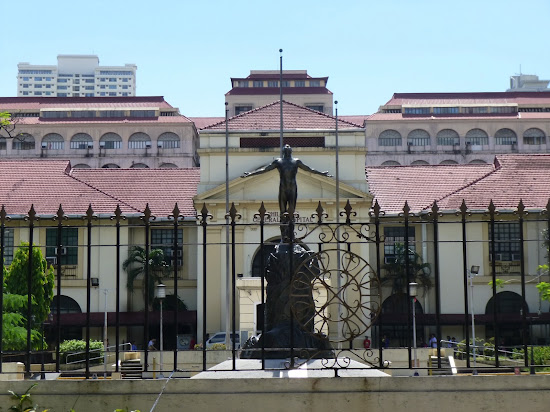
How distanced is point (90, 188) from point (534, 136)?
44.1m

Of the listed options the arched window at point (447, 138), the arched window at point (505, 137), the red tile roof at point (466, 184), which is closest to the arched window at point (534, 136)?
the arched window at point (505, 137)

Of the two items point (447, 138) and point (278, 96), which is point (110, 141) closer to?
point (278, 96)

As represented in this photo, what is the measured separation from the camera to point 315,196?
45.0 m

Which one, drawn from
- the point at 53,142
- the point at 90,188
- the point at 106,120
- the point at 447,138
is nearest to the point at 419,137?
the point at 447,138

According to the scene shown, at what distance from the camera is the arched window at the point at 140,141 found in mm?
81000

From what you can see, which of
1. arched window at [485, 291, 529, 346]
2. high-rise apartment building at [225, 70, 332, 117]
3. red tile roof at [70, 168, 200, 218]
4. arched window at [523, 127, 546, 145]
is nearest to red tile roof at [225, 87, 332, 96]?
high-rise apartment building at [225, 70, 332, 117]

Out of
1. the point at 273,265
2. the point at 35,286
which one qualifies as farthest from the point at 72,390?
the point at 35,286

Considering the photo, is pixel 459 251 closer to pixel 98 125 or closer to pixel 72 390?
pixel 72 390

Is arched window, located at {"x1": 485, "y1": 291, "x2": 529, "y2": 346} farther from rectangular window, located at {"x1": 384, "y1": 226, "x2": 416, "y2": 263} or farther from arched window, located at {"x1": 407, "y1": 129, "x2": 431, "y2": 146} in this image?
arched window, located at {"x1": 407, "y1": 129, "x2": 431, "y2": 146}

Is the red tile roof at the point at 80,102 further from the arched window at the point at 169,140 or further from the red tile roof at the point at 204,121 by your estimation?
the red tile roof at the point at 204,121

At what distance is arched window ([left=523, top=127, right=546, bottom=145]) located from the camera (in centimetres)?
8026

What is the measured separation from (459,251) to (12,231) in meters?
21.1

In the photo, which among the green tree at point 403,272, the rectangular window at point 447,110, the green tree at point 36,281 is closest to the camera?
the green tree at point 36,281

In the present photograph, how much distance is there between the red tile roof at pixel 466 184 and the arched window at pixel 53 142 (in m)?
36.0
